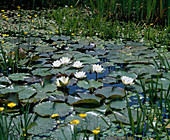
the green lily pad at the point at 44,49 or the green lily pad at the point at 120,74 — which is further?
the green lily pad at the point at 44,49

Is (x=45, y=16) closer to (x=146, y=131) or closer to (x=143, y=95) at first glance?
(x=143, y=95)

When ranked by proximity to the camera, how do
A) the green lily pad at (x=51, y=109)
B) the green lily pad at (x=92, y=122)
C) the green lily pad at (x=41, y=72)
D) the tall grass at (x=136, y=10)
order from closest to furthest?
the green lily pad at (x=92, y=122) → the green lily pad at (x=51, y=109) → the green lily pad at (x=41, y=72) → the tall grass at (x=136, y=10)

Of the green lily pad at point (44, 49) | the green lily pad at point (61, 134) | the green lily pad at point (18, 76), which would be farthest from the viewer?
the green lily pad at point (44, 49)

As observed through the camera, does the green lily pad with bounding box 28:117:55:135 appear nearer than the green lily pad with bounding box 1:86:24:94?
Yes

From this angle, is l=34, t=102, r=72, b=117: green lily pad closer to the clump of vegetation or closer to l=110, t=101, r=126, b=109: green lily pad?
the clump of vegetation

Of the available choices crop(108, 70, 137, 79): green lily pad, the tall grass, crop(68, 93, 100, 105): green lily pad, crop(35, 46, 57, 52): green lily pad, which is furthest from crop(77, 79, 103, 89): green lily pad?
the tall grass

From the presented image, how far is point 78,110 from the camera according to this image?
69.7 inches

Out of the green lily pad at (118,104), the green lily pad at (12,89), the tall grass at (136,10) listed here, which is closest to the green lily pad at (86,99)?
the green lily pad at (118,104)

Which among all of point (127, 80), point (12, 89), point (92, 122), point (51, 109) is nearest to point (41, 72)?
point (12, 89)

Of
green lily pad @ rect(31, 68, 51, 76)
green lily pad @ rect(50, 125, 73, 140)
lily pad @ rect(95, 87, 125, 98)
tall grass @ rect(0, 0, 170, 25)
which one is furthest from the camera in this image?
tall grass @ rect(0, 0, 170, 25)

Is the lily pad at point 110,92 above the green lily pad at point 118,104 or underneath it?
above

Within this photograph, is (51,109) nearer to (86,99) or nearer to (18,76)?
(86,99)

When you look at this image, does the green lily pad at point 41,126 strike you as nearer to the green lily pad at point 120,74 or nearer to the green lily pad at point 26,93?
the green lily pad at point 26,93

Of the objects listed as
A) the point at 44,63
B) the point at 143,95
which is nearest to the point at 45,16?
the point at 44,63
